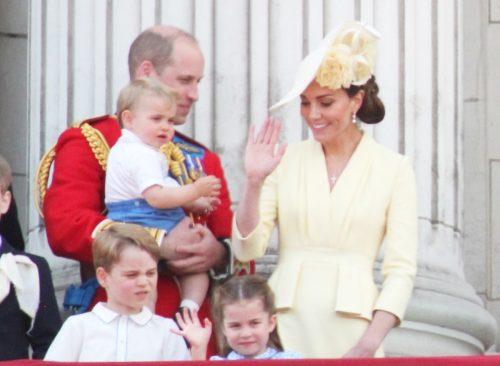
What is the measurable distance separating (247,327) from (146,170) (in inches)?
31.7

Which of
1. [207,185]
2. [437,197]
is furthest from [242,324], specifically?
[437,197]

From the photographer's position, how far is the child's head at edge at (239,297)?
919 cm

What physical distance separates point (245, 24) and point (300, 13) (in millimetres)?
226

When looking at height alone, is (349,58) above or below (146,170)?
above

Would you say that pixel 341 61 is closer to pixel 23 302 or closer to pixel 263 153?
pixel 263 153

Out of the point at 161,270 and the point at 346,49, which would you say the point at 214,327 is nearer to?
the point at 161,270

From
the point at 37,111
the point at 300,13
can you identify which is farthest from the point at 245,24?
the point at 37,111

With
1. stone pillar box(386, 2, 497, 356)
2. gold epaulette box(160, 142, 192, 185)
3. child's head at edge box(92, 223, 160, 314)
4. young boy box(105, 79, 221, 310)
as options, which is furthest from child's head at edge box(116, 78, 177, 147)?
stone pillar box(386, 2, 497, 356)

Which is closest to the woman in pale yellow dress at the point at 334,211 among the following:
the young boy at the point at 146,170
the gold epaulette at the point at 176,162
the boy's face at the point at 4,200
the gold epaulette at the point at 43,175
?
the young boy at the point at 146,170

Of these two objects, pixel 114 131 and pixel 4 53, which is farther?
pixel 4 53

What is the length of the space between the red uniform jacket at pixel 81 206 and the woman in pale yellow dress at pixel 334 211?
1.37 ft

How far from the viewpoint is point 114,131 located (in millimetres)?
10055

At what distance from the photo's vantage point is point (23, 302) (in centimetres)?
954

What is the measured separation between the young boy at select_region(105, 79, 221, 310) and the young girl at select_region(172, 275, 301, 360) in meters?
0.51
